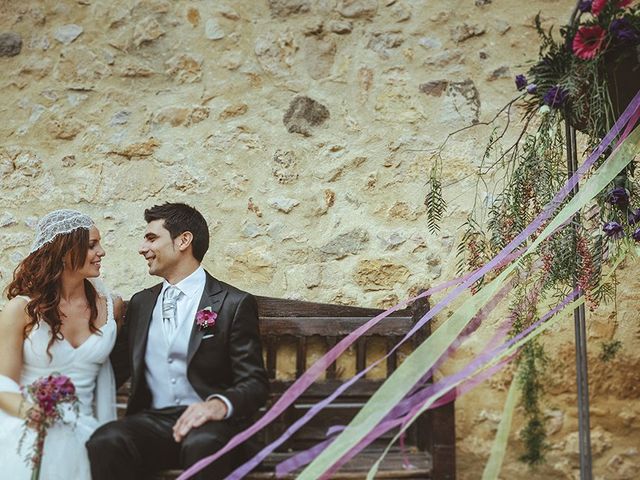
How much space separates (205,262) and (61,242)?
829 millimetres

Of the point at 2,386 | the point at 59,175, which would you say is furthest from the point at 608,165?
the point at 59,175

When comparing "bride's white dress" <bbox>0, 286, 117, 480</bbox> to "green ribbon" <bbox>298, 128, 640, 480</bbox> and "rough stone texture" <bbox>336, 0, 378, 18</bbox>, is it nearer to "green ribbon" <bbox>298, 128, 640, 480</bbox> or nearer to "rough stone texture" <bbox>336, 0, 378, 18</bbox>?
"green ribbon" <bbox>298, 128, 640, 480</bbox>

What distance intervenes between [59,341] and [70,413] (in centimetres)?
26

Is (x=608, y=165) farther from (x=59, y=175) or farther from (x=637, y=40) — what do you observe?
(x=59, y=175)

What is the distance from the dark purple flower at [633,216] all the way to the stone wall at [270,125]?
3.66ft

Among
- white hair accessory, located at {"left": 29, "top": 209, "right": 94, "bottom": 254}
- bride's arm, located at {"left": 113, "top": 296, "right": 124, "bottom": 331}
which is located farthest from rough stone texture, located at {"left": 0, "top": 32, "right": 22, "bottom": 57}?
bride's arm, located at {"left": 113, "top": 296, "right": 124, "bottom": 331}

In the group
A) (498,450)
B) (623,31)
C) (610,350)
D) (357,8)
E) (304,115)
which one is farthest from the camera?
(357,8)

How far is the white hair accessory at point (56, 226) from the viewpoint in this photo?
9.04 feet

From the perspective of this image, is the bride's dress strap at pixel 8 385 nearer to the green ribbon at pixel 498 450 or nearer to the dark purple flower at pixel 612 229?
the green ribbon at pixel 498 450

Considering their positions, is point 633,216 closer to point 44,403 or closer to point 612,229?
point 612,229

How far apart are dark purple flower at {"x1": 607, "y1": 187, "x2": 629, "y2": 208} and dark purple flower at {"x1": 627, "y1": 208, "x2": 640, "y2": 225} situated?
0.04 meters

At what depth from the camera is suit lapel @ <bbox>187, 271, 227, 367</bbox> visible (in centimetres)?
268

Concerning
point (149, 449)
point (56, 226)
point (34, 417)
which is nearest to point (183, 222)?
point (56, 226)

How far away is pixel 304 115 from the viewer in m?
3.58
